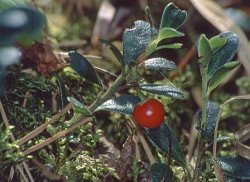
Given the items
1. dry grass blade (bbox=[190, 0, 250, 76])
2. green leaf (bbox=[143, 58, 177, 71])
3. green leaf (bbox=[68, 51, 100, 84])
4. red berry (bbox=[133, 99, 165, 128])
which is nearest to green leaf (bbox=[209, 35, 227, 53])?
green leaf (bbox=[143, 58, 177, 71])

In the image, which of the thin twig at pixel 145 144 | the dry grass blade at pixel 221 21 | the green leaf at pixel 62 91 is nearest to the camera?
the green leaf at pixel 62 91

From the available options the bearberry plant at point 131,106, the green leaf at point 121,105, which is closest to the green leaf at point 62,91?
the bearberry plant at point 131,106

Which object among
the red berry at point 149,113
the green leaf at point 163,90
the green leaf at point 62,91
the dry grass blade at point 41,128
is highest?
the green leaf at point 62,91

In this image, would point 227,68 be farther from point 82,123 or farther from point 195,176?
point 82,123

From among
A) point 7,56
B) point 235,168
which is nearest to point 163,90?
point 235,168

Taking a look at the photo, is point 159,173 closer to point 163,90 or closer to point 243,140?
point 163,90

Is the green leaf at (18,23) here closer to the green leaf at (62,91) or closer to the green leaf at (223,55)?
the green leaf at (62,91)
